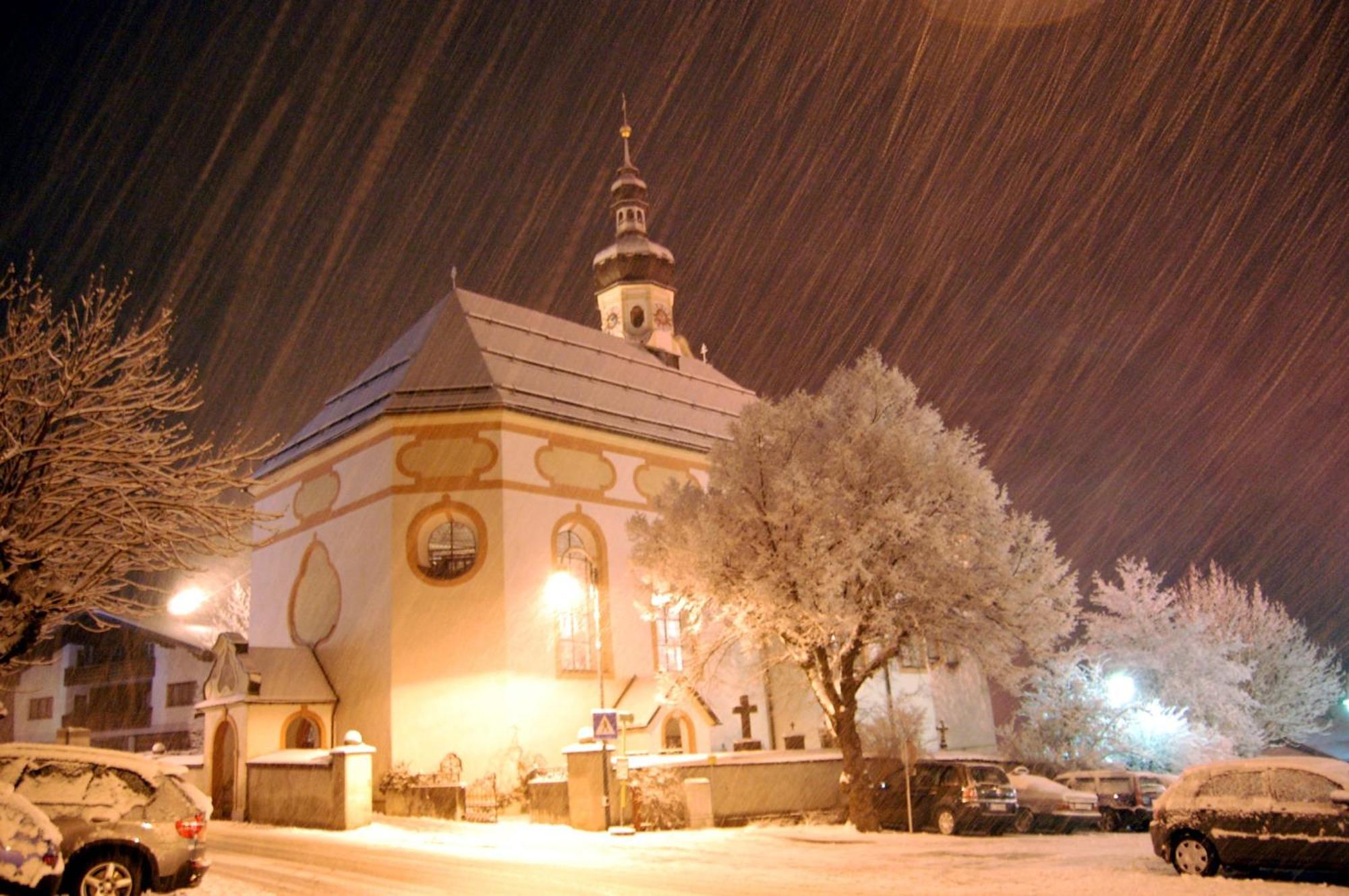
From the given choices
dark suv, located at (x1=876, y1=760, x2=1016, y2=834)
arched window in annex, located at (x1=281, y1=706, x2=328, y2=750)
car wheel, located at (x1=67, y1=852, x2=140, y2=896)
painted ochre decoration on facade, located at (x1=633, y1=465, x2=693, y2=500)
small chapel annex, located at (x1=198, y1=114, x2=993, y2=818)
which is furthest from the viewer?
painted ochre decoration on facade, located at (x1=633, y1=465, x2=693, y2=500)

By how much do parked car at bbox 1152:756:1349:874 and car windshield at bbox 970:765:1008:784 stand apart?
23.9 ft

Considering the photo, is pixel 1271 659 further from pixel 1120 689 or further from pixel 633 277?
pixel 633 277

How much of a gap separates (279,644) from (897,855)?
2225 centimetres

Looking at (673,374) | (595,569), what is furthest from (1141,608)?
(595,569)

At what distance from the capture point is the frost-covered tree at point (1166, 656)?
4038 cm

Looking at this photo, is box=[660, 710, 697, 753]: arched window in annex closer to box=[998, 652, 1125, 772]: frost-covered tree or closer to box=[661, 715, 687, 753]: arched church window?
box=[661, 715, 687, 753]: arched church window

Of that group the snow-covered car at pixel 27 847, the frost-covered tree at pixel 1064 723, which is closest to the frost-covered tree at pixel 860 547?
the snow-covered car at pixel 27 847

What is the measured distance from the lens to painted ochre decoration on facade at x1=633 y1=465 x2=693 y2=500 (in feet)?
110

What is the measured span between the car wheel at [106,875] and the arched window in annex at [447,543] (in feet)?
59.5

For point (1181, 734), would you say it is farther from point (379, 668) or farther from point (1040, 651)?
point (379, 668)

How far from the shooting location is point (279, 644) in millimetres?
32500

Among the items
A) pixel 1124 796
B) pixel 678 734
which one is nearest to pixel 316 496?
pixel 678 734

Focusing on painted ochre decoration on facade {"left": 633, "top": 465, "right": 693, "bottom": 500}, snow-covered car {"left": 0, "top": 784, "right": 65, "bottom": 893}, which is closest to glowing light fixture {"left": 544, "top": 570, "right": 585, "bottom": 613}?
painted ochre decoration on facade {"left": 633, "top": 465, "right": 693, "bottom": 500}

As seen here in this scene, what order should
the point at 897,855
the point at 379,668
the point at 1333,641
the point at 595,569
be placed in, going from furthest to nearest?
the point at 1333,641
the point at 595,569
the point at 379,668
the point at 897,855
